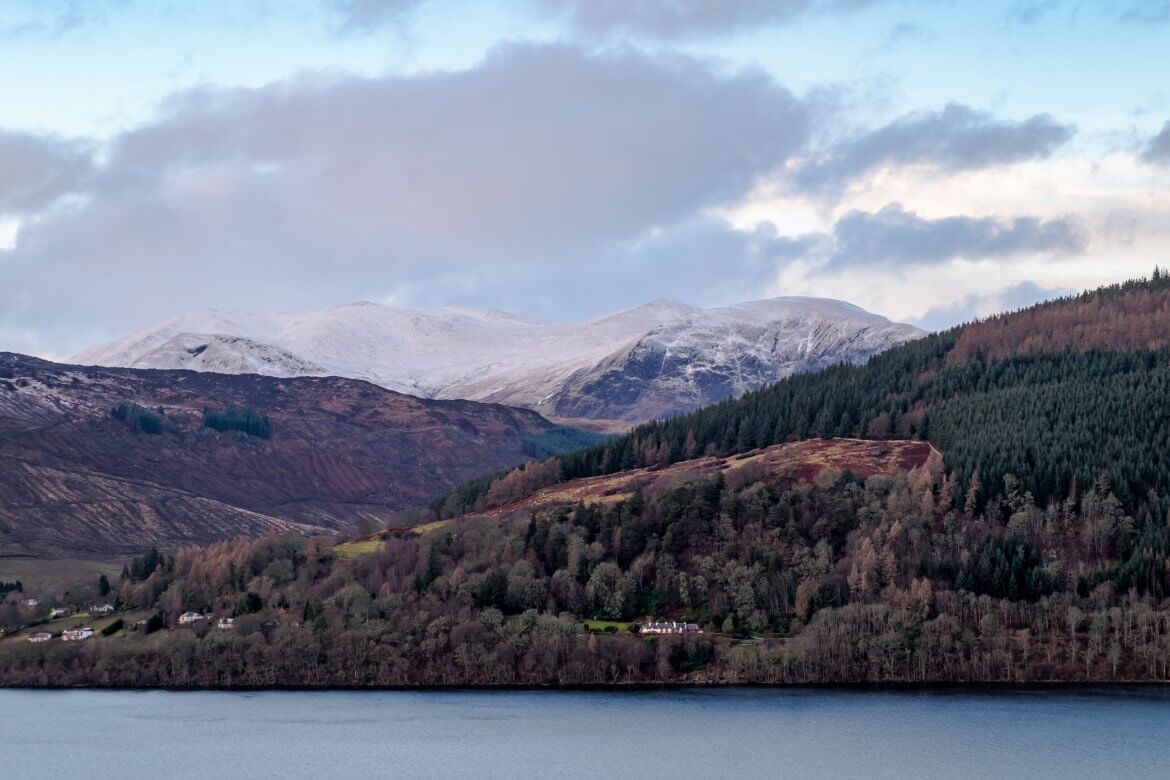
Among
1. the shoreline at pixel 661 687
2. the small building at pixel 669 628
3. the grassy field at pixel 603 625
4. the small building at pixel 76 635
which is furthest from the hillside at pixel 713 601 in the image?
the small building at pixel 76 635

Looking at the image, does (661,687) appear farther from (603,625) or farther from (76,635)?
(76,635)

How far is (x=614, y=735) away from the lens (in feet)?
406

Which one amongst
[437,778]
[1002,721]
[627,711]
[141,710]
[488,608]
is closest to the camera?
[437,778]

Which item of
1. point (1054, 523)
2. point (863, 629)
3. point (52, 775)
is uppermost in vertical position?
point (1054, 523)

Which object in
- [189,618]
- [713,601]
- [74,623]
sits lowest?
[74,623]

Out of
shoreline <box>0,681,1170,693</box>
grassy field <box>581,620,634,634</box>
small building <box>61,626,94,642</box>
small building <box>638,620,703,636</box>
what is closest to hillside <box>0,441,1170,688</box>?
grassy field <box>581,620,634,634</box>

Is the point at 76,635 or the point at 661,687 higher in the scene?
the point at 76,635

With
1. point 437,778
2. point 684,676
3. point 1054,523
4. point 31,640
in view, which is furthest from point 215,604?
point 1054,523

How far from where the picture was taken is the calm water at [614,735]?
111 meters

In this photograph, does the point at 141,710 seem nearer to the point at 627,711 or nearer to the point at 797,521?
the point at 627,711

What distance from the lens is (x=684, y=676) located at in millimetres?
149250

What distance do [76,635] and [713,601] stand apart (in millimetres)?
75288

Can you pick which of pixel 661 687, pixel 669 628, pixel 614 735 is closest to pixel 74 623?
pixel 669 628

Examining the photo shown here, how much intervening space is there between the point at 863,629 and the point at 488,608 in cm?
4078
